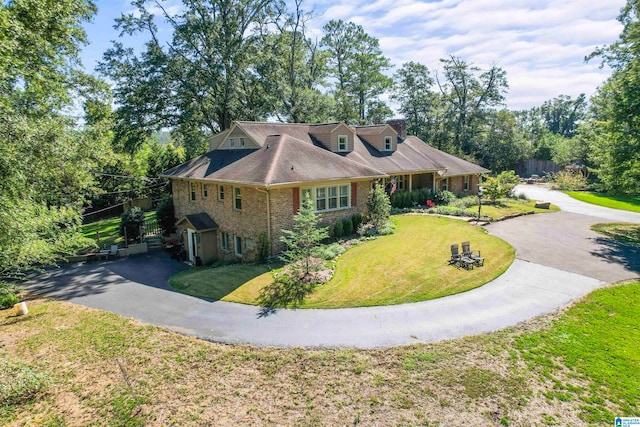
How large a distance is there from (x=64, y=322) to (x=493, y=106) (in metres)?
56.1

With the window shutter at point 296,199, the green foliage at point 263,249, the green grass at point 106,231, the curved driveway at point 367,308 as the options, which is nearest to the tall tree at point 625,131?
the curved driveway at point 367,308

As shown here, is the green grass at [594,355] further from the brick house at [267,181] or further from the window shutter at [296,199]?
the brick house at [267,181]

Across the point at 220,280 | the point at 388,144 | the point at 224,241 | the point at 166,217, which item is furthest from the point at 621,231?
the point at 166,217

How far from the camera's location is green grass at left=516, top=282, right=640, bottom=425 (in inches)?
322

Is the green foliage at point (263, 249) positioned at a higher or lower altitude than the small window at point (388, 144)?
lower

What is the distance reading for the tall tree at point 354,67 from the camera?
4738cm

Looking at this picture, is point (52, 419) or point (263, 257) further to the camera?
point (263, 257)

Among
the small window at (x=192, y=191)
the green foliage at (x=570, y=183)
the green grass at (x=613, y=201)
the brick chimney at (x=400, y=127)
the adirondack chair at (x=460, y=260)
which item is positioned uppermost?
the brick chimney at (x=400, y=127)

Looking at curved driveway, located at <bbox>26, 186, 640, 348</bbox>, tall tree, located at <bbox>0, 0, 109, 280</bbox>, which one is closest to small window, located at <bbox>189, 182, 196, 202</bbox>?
tall tree, located at <bbox>0, 0, 109, 280</bbox>

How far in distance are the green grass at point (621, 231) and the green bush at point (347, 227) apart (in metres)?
14.7

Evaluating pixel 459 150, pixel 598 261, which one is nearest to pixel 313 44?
pixel 459 150

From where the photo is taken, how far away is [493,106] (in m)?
52.8

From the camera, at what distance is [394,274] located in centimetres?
1552

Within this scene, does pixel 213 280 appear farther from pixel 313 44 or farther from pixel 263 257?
pixel 313 44
